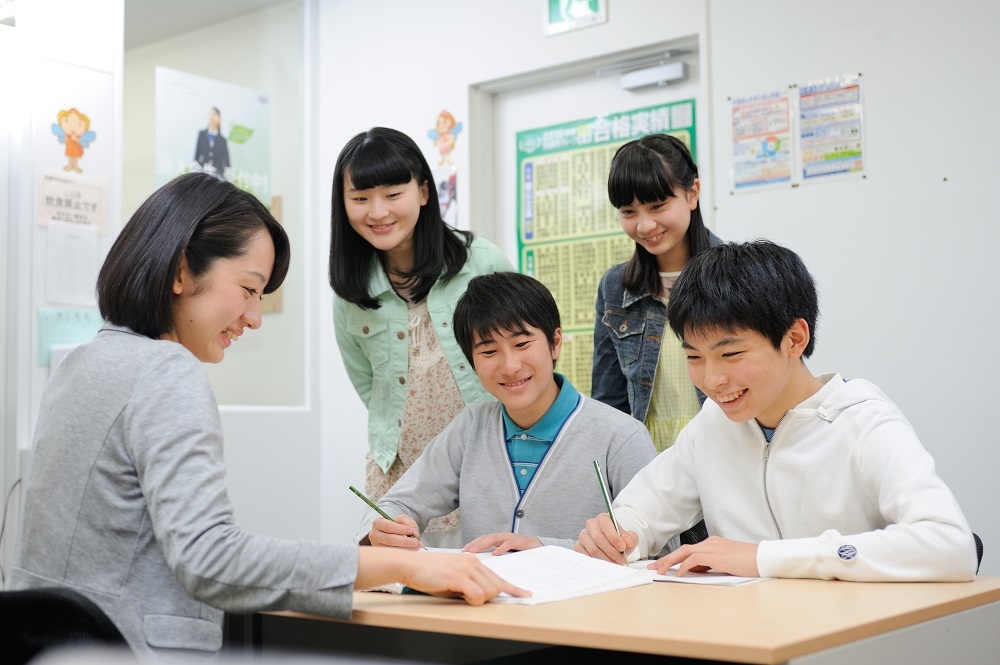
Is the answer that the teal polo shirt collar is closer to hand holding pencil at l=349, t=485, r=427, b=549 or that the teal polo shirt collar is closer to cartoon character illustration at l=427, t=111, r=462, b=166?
hand holding pencil at l=349, t=485, r=427, b=549

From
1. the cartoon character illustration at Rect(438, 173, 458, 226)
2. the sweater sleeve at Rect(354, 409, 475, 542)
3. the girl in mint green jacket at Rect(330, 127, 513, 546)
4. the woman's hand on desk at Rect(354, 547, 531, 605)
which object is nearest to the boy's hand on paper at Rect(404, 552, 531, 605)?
the woman's hand on desk at Rect(354, 547, 531, 605)

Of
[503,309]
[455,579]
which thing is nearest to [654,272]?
[503,309]

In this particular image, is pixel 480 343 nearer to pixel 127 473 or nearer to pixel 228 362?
pixel 127 473

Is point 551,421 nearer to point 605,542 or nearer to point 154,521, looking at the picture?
point 605,542

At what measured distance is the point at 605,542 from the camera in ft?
4.95

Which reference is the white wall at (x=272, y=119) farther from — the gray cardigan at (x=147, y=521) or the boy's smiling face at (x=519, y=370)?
the gray cardigan at (x=147, y=521)

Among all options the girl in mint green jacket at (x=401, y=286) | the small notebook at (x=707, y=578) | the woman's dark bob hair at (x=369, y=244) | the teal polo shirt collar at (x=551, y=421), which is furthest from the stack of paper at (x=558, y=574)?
the woman's dark bob hair at (x=369, y=244)

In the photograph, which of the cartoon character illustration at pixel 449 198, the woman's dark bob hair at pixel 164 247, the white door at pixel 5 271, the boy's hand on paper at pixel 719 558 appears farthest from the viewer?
the cartoon character illustration at pixel 449 198

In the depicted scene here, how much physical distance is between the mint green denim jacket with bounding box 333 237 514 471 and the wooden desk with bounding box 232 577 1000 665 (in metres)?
1.01

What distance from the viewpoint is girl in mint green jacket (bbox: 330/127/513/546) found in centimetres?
229

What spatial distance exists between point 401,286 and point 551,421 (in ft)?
1.95

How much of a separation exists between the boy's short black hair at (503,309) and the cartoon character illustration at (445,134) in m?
1.82

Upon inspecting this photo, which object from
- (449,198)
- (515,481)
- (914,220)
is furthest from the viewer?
(449,198)

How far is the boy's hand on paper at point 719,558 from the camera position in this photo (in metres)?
1.35
